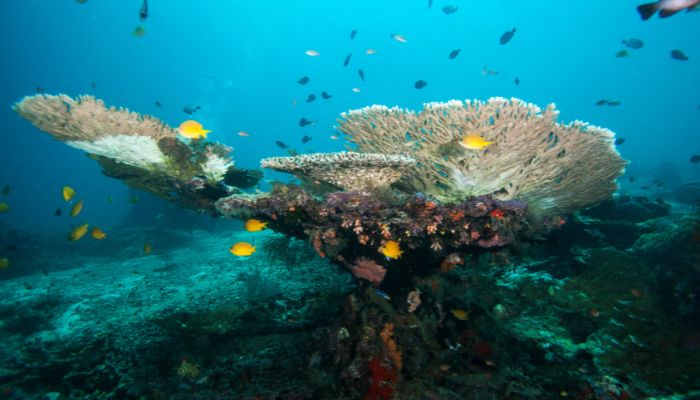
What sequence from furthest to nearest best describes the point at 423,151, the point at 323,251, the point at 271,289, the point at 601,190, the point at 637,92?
the point at 637,92 < the point at 271,289 < the point at 601,190 < the point at 423,151 < the point at 323,251

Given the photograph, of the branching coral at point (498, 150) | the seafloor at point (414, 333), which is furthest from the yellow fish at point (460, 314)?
the branching coral at point (498, 150)

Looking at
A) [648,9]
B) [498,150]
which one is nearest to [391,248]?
[498,150]

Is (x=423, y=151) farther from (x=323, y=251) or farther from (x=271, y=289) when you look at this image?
(x=271, y=289)

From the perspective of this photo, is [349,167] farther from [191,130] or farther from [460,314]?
[191,130]

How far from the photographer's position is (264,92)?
495ft

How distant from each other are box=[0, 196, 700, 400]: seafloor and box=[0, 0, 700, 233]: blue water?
72.4m

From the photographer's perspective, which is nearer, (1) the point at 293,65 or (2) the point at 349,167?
(2) the point at 349,167

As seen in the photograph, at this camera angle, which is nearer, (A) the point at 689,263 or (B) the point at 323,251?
(B) the point at 323,251

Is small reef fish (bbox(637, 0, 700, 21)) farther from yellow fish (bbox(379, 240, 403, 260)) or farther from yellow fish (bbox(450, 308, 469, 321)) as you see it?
yellow fish (bbox(450, 308, 469, 321))

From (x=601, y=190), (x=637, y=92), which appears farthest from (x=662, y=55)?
(x=601, y=190)

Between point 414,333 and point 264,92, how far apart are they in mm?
163327

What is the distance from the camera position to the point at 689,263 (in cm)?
495

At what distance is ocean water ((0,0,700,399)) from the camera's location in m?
4.92

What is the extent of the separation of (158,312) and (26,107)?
4.26 m
